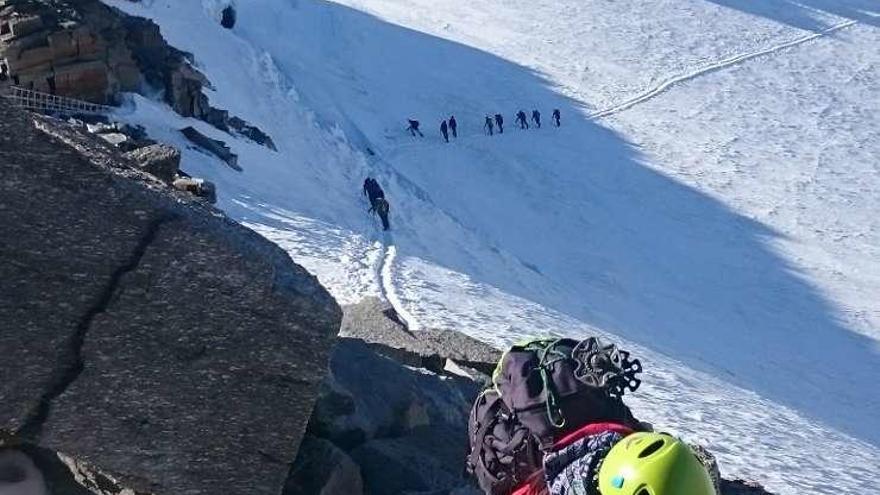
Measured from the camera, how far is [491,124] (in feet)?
128

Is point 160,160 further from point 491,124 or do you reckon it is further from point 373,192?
point 491,124

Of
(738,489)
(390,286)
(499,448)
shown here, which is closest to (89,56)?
(390,286)

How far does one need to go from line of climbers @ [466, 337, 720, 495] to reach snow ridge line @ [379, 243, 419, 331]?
872 centimetres

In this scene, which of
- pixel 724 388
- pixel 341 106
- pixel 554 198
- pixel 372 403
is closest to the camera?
pixel 372 403

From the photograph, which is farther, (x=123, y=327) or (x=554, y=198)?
(x=554, y=198)

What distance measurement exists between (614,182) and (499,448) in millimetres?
31334

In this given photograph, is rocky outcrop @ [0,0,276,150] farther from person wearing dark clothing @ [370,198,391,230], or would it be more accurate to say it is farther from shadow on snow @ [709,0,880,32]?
shadow on snow @ [709,0,880,32]

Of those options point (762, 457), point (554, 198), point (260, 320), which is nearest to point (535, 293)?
point (762, 457)

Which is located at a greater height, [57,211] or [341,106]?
[57,211]

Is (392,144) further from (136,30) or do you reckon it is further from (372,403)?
(372,403)

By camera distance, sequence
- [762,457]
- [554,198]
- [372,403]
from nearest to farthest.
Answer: [372,403]
[762,457]
[554,198]

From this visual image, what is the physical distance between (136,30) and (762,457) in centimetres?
1833

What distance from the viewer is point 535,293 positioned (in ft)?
74.6

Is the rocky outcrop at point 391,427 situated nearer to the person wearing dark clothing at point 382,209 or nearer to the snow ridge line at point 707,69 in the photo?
the person wearing dark clothing at point 382,209
